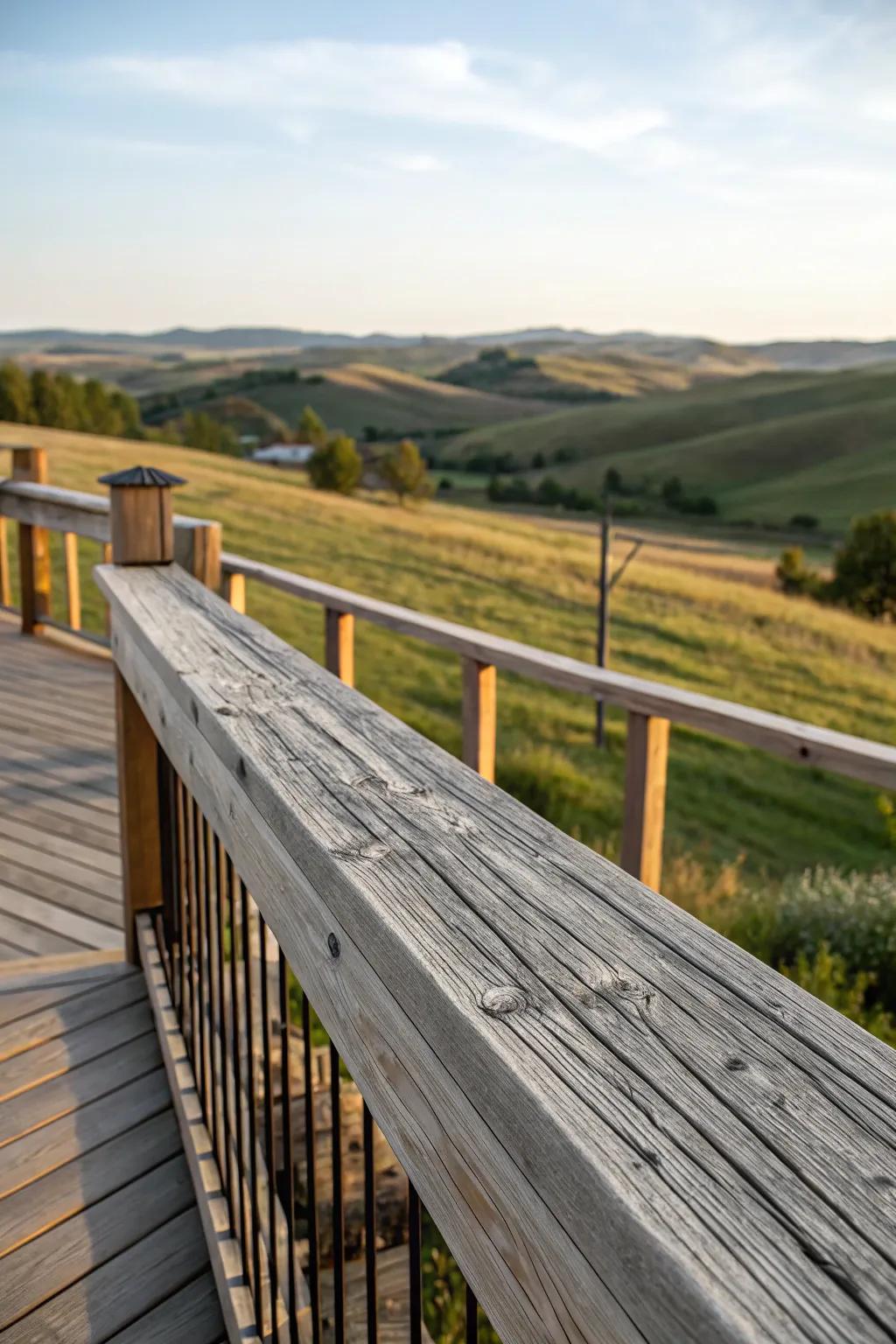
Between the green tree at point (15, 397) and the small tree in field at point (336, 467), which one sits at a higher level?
the green tree at point (15, 397)

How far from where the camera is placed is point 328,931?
0.91 meters

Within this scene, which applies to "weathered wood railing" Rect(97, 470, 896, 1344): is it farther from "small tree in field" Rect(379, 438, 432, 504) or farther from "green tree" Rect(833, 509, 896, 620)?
"small tree in field" Rect(379, 438, 432, 504)

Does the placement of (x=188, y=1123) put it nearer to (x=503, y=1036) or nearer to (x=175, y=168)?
(x=503, y=1036)

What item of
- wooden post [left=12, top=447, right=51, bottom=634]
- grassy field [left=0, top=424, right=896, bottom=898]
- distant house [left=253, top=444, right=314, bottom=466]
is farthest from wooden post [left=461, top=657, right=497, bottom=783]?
distant house [left=253, top=444, right=314, bottom=466]

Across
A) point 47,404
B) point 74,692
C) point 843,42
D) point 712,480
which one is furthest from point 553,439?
point 74,692

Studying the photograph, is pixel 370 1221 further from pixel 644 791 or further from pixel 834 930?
pixel 834 930

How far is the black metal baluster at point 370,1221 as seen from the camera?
916mm

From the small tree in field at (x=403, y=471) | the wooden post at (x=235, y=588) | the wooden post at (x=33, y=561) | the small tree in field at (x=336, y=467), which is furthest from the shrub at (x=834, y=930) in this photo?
the small tree in field at (x=336, y=467)

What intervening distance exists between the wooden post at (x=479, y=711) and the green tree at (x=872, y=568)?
2560 centimetres

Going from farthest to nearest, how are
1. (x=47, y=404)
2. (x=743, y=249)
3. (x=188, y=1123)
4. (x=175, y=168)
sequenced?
(x=743, y=249), (x=47, y=404), (x=175, y=168), (x=188, y=1123)

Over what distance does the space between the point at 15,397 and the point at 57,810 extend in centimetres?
5326

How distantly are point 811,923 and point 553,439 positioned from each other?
245ft

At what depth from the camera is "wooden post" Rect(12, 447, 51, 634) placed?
6.48 m

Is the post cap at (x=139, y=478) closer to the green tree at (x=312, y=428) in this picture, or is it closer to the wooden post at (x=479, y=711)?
the wooden post at (x=479, y=711)
